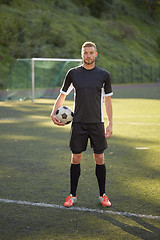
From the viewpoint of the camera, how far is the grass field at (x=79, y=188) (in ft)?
13.7

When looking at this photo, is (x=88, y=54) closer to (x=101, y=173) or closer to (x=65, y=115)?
(x=65, y=115)

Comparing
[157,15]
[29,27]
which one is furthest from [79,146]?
[157,15]

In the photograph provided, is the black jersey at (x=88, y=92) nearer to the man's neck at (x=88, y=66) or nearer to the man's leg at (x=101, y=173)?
the man's neck at (x=88, y=66)

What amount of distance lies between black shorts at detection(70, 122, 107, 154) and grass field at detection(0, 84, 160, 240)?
68 cm

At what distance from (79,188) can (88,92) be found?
1.52 m

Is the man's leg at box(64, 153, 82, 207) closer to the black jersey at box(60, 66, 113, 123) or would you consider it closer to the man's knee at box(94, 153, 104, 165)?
the man's knee at box(94, 153, 104, 165)

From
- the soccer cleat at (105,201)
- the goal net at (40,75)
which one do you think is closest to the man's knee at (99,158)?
the soccer cleat at (105,201)

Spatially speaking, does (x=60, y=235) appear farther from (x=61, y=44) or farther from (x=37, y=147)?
(x=61, y=44)

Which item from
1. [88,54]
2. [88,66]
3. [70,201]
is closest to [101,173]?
[70,201]

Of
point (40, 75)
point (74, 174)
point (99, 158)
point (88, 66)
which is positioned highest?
point (88, 66)

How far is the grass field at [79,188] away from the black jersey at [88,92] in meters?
1.03

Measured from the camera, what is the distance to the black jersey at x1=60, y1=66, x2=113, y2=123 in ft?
15.5

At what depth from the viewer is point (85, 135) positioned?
4.84 metres

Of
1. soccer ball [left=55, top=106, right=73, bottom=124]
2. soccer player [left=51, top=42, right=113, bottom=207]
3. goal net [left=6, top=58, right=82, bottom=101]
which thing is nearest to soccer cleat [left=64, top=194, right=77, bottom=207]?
soccer player [left=51, top=42, right=113, bottom=207]
